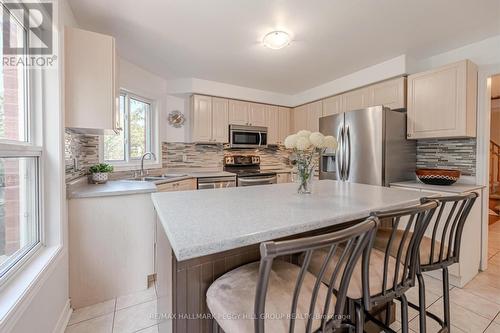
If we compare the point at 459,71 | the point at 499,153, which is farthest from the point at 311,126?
the point at 499,153

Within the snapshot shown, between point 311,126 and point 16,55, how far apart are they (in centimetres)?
373

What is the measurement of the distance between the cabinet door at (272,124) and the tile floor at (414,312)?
3.03 m

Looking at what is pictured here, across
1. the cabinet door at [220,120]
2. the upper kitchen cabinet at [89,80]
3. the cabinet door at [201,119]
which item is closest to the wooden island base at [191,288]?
the upper kitchen cabinet at [89,80]

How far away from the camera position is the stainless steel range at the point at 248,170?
12.3 feet

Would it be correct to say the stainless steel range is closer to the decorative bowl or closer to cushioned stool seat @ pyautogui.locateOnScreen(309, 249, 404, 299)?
the decorative bowl

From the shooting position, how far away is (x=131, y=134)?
125 inches

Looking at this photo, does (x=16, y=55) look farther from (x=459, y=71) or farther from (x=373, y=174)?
(x=459, y=71)

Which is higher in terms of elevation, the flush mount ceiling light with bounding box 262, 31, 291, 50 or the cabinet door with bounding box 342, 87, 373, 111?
the flush mount ceiling light with bounding box 262, 31, 291, 50

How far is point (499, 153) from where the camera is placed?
15.9 ft

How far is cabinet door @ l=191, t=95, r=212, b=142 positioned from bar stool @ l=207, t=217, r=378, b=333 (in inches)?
117

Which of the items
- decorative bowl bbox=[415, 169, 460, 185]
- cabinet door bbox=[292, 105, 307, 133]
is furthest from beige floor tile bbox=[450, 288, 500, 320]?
cabinet door bbox=[292, 105, 307, 133]

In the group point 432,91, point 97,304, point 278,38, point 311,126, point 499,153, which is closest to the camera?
point 97,304

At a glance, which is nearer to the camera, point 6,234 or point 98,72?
point 6,234

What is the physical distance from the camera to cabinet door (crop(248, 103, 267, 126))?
4.12 metres
